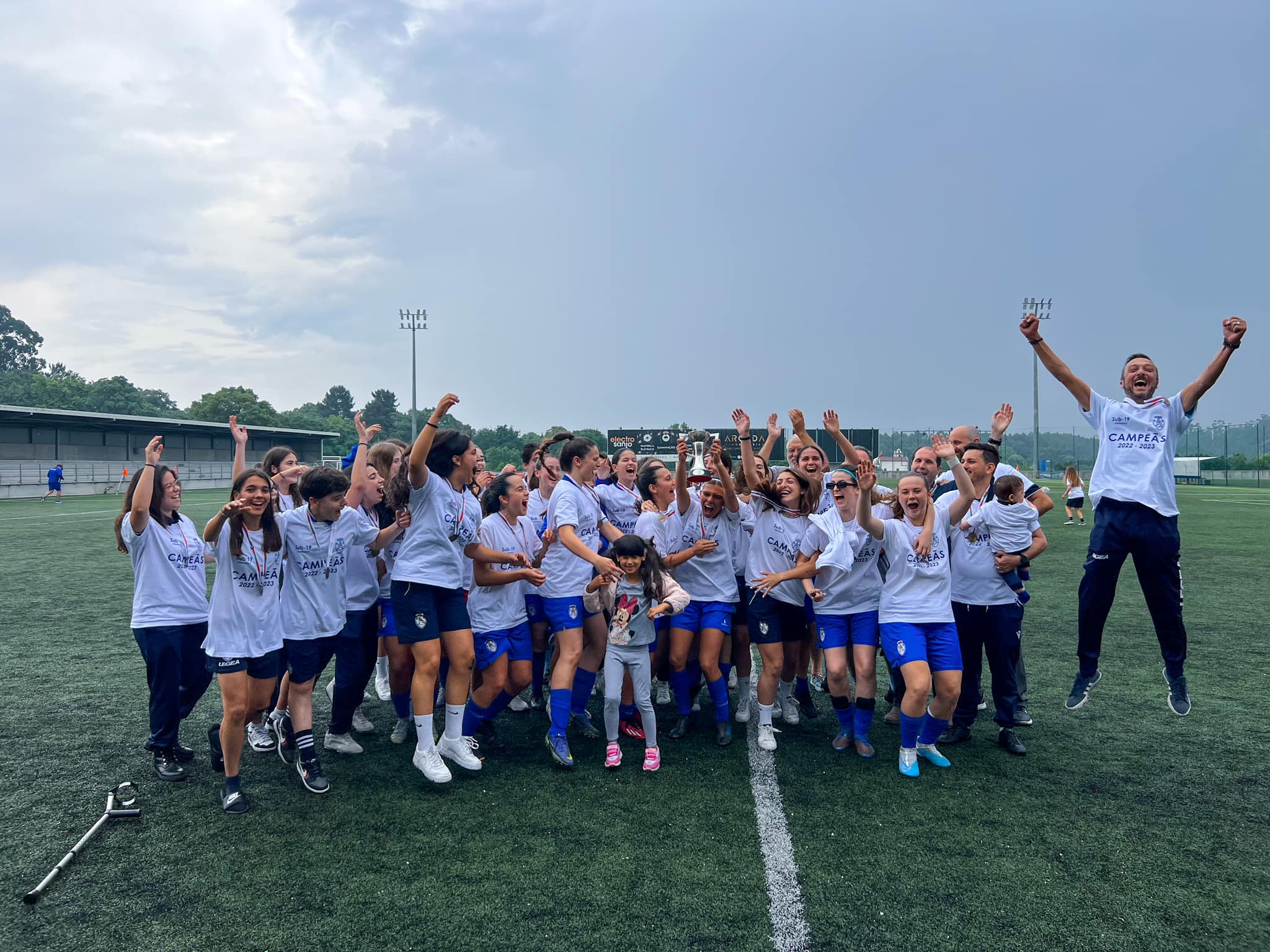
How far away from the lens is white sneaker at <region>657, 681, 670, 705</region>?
6.18m

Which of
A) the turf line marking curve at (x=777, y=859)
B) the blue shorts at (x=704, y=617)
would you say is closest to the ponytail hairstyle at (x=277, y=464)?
the blue shorts at (x=704, y=617)

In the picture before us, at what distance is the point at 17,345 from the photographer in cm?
9812

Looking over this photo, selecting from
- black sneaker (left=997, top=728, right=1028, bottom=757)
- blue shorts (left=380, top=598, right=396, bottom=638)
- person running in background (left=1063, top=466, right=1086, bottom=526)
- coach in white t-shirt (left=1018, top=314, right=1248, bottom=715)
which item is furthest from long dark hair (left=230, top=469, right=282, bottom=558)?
person running in background (left=1063, top=466, right=1086, bottom=526)

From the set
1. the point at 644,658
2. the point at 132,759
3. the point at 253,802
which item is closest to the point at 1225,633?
the point at 644,658

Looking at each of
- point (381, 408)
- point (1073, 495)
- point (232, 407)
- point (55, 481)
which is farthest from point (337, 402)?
point (1073, 495)

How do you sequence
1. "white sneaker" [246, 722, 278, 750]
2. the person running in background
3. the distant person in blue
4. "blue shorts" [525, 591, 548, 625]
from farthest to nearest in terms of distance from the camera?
the distant person in blue → the person running in background → "blue shorts" [525, 591, 548, 625] → "white sneaker" [246, 722, 278, 750]

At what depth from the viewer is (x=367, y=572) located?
4.97m

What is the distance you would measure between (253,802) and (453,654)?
1.30 metres

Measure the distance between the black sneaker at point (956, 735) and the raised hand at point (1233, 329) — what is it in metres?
2.81

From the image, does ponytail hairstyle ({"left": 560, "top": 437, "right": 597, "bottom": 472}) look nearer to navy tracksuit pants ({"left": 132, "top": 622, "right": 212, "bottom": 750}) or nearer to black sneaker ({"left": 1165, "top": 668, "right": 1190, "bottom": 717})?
navy tracksuit pants ({"left": 132, "top": 622, "right": 212, "bottom": 750})

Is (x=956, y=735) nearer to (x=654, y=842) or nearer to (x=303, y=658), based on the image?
(x=654, y=842)

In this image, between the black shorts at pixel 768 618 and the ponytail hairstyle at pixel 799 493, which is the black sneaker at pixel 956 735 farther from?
the ponytail hairstyle at pixel 799 493

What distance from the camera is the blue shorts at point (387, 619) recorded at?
5.03 meters

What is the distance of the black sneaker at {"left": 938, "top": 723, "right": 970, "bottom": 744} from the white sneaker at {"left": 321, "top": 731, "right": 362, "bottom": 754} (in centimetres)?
381
